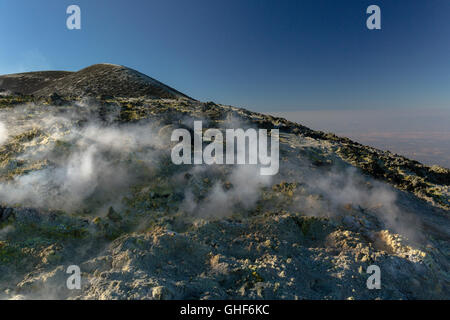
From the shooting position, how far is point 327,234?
31.3 feet

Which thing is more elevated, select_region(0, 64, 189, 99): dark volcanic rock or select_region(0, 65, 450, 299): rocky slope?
select_region(0, 64, 189, 99): dark volcanic rock

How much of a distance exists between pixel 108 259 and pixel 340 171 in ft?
46.8

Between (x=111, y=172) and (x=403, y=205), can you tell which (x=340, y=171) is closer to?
(x=403, y=205)

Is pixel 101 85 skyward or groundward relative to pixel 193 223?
skyward

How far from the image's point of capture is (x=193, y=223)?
9.41 metres

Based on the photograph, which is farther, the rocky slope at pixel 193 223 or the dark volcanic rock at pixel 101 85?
the dark volcanic rock at pixel 101 85

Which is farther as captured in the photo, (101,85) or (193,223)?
(101,85)

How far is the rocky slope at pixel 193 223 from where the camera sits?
701 centimetres

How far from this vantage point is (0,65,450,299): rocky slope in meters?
7.01

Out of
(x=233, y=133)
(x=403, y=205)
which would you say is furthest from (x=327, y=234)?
(x=233, y=133)

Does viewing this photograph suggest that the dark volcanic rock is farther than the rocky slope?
Yes

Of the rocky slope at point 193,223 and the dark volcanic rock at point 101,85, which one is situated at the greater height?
the dark volcanic rock at point 101,85
